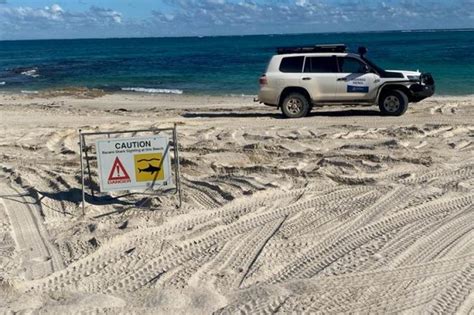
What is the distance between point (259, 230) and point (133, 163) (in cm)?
188

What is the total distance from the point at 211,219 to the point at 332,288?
235 cm

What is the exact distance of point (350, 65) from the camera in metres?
15.6

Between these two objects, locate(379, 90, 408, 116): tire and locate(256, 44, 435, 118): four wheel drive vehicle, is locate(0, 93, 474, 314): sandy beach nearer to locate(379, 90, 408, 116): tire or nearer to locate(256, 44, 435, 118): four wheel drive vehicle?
locate(379, 90, 408, 116): tire

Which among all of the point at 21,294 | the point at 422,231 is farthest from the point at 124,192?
the point at 422,231

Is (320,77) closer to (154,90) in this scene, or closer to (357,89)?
(357,89)

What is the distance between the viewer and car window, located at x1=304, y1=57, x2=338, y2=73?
51.1 ft

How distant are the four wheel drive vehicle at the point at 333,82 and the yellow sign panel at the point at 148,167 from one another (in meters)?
8.28

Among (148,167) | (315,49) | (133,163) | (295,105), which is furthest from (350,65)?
(133,163)

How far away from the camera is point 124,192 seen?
875 centimetres

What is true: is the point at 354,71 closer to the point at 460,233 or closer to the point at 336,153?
the point at 336,153

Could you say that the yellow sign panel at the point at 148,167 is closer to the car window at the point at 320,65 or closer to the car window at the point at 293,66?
the car window at the point at 293,66

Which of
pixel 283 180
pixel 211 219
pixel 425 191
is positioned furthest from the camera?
pixel 283 180

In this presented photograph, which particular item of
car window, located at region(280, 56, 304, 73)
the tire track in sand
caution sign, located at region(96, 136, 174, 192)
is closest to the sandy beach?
the tire track in sand

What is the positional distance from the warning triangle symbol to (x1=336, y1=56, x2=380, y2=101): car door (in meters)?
8.89
